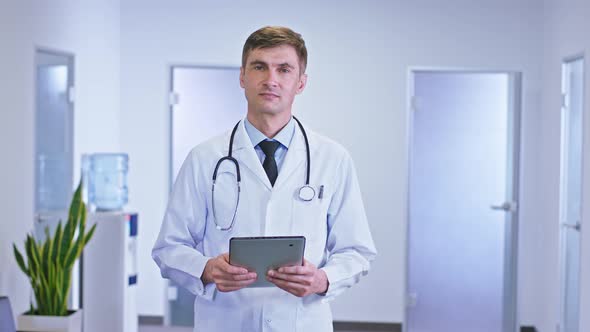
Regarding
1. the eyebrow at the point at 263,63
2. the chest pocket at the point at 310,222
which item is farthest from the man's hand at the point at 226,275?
the eyebrow at the point at 263,63

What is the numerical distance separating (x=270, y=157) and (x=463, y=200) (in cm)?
383

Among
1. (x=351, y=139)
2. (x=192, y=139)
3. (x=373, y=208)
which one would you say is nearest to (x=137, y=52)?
(x=192, y=139)

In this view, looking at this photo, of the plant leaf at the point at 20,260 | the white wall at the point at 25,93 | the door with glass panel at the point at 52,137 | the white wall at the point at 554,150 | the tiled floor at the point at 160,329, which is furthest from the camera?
the tiled floor at the point at 160,329

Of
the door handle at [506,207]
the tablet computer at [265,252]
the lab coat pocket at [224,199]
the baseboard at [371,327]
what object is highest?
the lab coat pocket at [224,199]

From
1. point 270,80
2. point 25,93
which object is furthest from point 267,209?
point 25,93

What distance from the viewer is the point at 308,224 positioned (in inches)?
76.0

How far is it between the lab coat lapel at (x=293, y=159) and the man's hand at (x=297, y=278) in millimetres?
210

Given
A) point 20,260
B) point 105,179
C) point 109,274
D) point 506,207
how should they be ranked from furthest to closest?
1. point 506,207
2. point 105,179
3. point 109,274
4. point 20,260

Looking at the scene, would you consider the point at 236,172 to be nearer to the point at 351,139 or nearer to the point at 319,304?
the point at 319,304

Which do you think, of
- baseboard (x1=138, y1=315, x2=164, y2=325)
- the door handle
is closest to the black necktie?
the door handle

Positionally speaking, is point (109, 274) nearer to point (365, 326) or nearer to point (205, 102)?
point (205, 102)

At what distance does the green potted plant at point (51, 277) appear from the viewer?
406cm

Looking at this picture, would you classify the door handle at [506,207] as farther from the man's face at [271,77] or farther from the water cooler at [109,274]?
the man's face at [271,77]

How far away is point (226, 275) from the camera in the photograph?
1.80 m
